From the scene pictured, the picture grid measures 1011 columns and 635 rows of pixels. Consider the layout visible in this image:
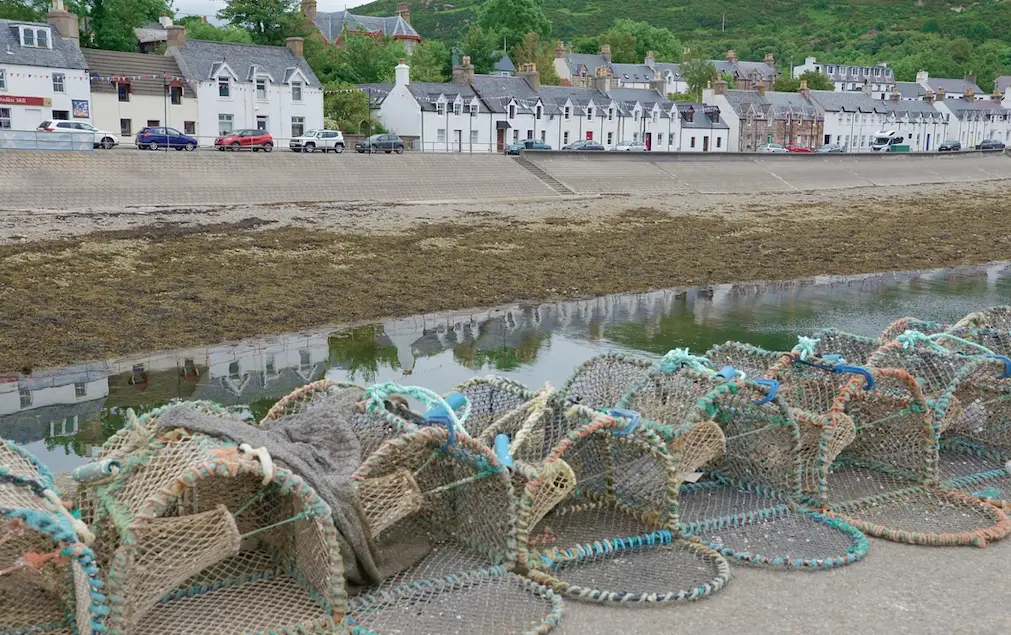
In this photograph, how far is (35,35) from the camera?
44844 millimetres

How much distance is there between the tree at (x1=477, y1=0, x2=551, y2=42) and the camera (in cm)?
10079

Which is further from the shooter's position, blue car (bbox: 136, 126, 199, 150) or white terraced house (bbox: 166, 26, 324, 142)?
white terraced house (bbox: 166, 26, 324, 142)

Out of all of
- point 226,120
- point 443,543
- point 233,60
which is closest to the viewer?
point 443,543

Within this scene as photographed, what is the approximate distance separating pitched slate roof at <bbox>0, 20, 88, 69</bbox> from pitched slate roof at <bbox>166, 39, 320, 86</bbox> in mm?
5475

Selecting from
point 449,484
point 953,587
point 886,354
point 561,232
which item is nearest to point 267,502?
point 449,484

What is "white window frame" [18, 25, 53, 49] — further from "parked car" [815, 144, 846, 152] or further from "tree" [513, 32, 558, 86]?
"parked car" [815, 144, 846, 152]

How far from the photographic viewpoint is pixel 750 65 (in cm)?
13175

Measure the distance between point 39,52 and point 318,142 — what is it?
14.5m

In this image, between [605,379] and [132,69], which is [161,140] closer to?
[132,69]

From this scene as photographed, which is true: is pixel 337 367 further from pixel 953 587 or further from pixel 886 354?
pixel 953 587

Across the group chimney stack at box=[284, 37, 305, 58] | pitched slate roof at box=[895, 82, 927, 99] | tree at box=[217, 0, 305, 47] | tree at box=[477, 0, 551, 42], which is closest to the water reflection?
chimney stack at box=[284, 37, 305, 58]

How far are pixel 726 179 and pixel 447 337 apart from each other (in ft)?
116

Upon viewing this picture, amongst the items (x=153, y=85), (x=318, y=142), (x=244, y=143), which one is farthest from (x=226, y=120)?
(x=244, y=143)

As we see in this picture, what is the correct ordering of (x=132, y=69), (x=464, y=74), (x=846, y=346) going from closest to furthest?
(x=846, y=346) < (x=132, y=69) < (x=464, y=74)
